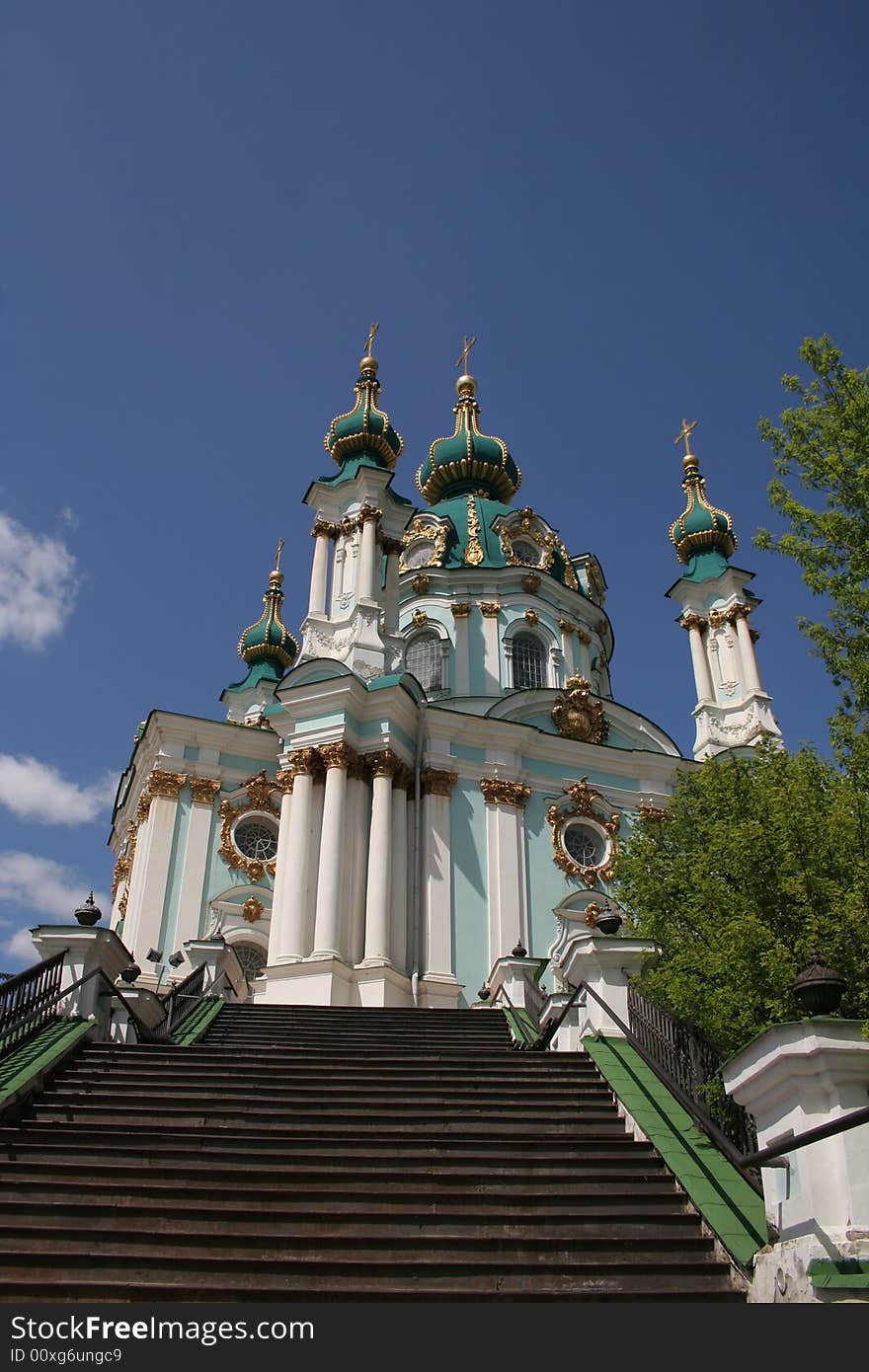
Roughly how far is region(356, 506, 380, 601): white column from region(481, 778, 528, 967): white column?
591 centimetres

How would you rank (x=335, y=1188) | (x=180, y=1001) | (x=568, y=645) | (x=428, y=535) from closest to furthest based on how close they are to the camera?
(x=335, y=1188) → (x=180, y=1001) → (x=568, y=645) → (x=428, y=535)

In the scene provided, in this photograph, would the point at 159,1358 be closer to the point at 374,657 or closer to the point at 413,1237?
the point at 413,1237

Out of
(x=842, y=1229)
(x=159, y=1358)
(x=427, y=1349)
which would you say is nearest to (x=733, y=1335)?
(x=842, y=1229)

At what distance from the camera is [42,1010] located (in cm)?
1149

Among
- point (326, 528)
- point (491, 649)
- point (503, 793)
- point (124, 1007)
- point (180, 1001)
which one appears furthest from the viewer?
point (491, 649)

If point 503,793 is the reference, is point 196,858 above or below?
below

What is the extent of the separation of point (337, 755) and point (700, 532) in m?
19.5

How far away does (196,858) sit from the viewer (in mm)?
28188

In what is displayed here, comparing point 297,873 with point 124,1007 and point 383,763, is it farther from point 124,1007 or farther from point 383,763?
point 124,1007

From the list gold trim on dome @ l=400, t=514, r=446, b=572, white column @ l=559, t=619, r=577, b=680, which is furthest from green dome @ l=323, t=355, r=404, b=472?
white column @ l=559, t=619, r=577, b=680

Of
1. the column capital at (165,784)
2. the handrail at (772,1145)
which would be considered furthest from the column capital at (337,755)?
the handrail at (772,1145)

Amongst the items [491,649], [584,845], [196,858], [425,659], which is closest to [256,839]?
[196,858]

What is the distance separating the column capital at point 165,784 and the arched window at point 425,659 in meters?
8.78

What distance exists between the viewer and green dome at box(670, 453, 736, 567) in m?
38.5
